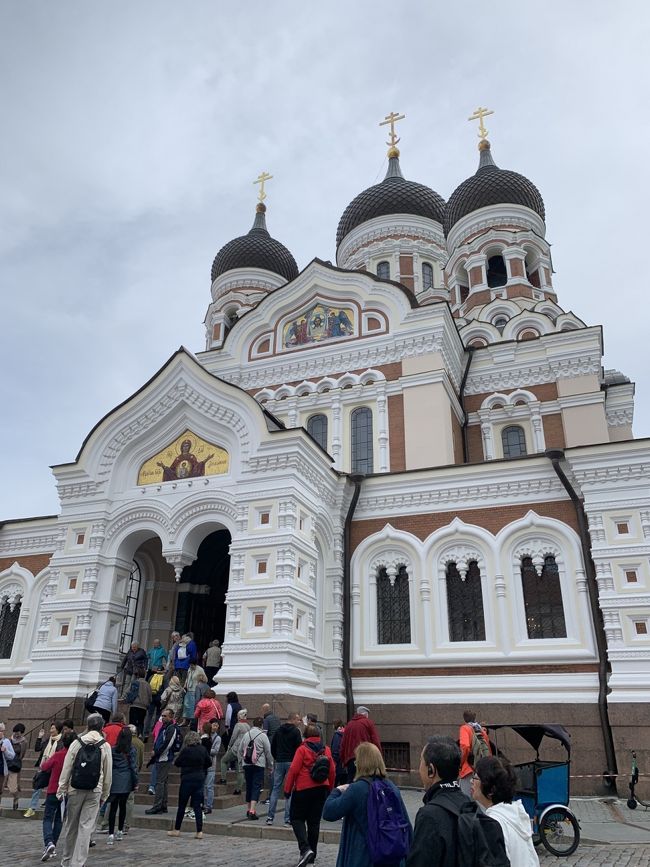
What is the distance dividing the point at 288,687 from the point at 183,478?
4763 mm

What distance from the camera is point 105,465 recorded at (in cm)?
1446

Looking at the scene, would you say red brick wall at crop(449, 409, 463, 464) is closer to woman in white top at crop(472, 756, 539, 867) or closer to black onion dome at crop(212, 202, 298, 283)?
black onion dome at crop(212, 202, 298, 283)

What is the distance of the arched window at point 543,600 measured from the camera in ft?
40.9

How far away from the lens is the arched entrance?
15.1 metres

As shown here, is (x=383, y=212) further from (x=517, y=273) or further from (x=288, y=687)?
(x=288, y=687)

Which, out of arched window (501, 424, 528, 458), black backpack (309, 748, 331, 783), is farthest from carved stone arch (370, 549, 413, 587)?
black backpack (309, 748, 331, 783)

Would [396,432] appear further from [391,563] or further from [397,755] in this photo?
[397,755]

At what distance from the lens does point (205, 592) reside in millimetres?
15336

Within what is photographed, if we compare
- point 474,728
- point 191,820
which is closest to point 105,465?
point 191,820

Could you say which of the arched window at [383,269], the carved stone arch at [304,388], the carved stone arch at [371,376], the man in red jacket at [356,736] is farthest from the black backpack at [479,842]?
the arched window at [383,269]

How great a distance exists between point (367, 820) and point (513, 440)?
16.1 metres

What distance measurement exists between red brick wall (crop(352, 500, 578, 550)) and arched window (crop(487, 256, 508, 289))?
1320 cm

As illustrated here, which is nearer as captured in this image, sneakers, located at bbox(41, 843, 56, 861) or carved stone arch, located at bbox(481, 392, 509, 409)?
sneakers, located at bbox(41, 843, 56, 861)

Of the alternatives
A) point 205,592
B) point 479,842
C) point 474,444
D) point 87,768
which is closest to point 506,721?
point 205,592
